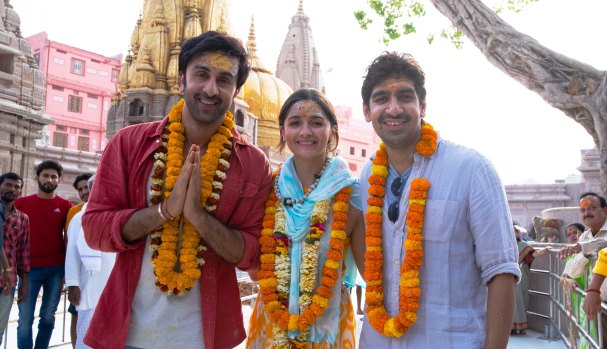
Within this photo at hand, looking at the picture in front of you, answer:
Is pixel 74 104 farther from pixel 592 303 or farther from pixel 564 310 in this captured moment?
pixel 592 303

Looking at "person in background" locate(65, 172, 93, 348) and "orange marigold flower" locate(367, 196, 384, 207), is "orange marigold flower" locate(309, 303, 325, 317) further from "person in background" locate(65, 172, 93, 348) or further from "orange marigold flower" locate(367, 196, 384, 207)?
"person in background" locate(65, 172, 93, 348)

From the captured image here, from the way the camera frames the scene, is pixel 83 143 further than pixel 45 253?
Yes

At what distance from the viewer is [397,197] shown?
2.07m

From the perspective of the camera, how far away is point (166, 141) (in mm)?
2268

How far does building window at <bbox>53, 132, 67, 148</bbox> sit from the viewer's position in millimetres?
27438

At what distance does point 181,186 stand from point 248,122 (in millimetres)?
18527

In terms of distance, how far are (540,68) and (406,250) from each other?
18.3 feet

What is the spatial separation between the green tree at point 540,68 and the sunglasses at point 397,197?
17.0 ft

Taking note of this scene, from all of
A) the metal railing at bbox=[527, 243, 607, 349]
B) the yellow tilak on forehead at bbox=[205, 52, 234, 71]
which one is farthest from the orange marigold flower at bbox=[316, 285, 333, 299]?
the metal railing at bbox=[527, 243, 607, 349]

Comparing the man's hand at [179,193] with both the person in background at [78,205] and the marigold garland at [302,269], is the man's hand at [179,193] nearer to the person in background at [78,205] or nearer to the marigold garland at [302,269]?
the marigold garland at [302,269]

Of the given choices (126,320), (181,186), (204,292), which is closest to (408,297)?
(204,292)

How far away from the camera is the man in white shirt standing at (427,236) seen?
180 cm

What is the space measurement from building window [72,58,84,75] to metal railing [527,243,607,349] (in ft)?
92.4

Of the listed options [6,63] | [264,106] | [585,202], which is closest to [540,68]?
[585,202]
